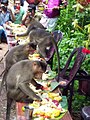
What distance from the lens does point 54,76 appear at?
6043mm

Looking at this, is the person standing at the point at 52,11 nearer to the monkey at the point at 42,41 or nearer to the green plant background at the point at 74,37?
the green plant background at the point at 74,37

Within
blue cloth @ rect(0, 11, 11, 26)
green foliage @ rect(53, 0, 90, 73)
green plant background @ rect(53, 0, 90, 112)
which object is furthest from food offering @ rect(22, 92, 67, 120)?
blue cloth @ rect(0, 11, 11, 26)

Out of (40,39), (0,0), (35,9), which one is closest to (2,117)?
(40,39)

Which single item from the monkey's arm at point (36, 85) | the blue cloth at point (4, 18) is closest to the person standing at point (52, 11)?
the blue cloth at point (4, 18)

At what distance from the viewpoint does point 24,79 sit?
5.11m

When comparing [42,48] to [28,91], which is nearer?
[28,91]

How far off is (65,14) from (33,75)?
6.38 metres

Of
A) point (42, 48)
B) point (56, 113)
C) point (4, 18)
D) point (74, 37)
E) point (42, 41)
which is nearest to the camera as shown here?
point (56, 113)

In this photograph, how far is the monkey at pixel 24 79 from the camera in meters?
4.95

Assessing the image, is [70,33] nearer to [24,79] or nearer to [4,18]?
[4,18]

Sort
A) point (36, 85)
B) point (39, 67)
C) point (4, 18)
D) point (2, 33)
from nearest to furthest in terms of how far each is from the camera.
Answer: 1. point (39, 67)
2. point (36, 85)
3. point (2, 33)
4. point (4, 18)

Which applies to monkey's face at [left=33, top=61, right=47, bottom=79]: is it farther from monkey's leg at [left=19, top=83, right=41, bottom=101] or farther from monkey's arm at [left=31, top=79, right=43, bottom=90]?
monkey's arm at [left=31, top=79, right=43, bottom=90]

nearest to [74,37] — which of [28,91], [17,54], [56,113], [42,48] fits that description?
[42,48]

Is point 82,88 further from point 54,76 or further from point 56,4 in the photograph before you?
point 56,4
